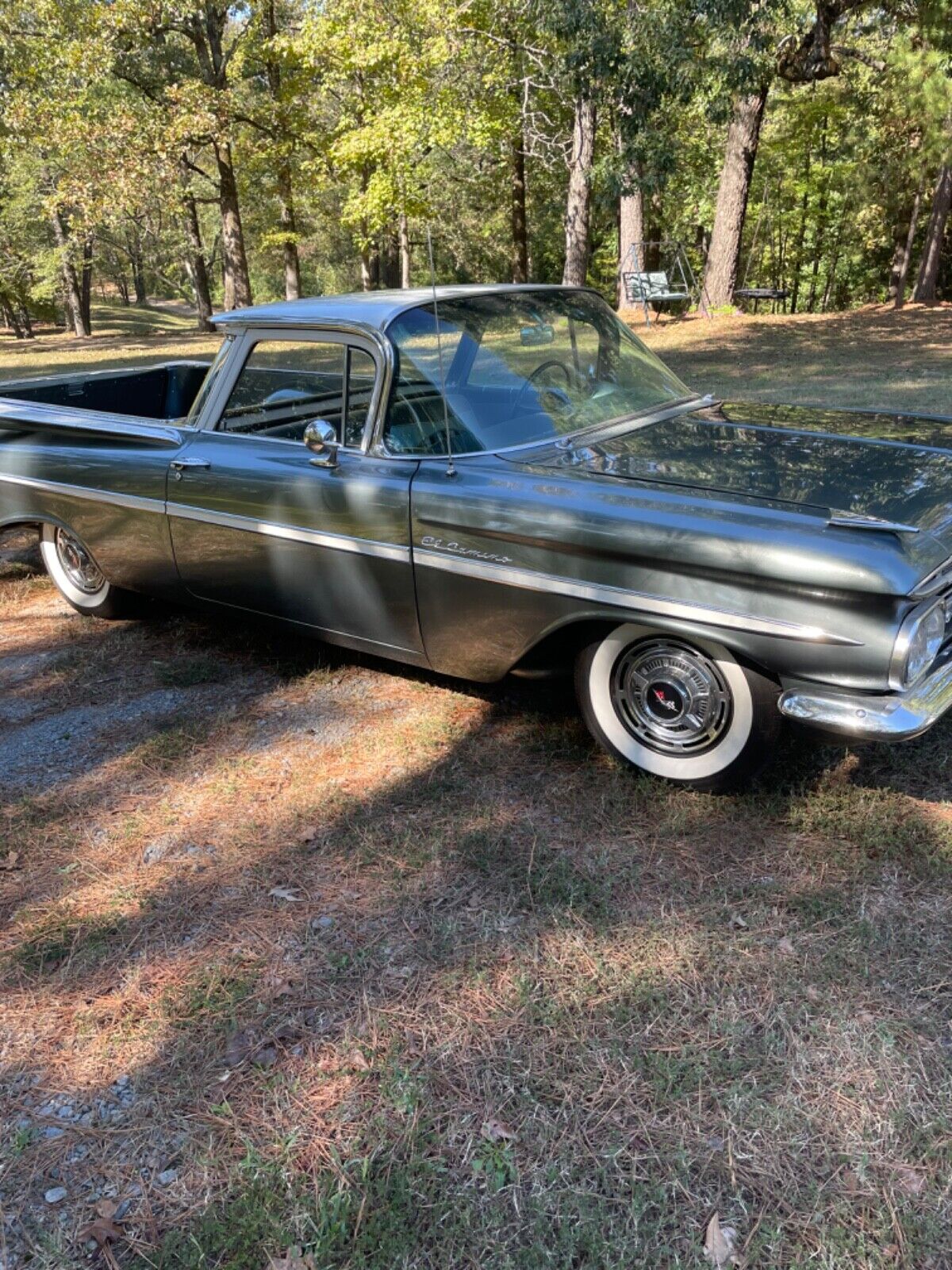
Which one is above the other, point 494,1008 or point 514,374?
point 514,374

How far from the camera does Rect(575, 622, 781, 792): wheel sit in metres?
2.88

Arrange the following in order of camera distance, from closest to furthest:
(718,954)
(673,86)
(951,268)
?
(718,954) < (673,86) < (951,268)

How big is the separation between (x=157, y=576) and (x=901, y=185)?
26300 millimetres

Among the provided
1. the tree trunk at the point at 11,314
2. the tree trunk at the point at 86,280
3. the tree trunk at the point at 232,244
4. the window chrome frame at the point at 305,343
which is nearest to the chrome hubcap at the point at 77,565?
the window chrome frame at the point at 305,343

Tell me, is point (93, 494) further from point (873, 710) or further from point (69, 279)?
point (69, 279)

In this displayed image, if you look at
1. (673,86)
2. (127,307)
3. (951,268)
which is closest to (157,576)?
(673,86)

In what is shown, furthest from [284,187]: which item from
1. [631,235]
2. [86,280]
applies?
[86,280]

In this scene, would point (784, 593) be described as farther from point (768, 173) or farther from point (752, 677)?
point (768, 173)

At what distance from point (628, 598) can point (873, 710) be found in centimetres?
77

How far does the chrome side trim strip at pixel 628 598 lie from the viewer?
8.62 ft

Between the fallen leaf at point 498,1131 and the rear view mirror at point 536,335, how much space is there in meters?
2.82

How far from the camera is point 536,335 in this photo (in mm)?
3863

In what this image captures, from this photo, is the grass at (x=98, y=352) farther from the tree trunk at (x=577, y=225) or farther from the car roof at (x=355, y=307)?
the car roof at (x=355, y=307)

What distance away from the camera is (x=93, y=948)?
269 centimetres
